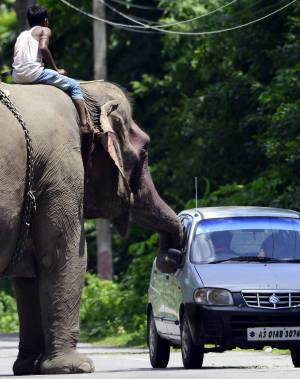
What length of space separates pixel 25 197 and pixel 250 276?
4430 millimetres

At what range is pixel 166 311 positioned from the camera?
66.1 feet

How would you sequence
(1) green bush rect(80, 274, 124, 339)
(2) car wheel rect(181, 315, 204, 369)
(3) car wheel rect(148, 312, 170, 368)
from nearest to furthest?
(2) car wheel rect(181, 315, 204, 369) → (3) car wheel rect(148, 312, 170, 368) → (1) green bush rect(80, 274, 124, 339)

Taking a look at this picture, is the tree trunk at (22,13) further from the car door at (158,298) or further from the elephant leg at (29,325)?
the elephant leg at (29,325)

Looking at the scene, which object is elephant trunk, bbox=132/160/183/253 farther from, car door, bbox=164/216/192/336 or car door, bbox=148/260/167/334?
car door, bbox=148/260/167/334

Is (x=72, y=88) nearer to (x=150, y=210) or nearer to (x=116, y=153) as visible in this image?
(x=116, y=153)

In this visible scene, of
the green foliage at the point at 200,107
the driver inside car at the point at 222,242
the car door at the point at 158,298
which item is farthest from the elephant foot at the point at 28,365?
the green foliage at the point at 200,107

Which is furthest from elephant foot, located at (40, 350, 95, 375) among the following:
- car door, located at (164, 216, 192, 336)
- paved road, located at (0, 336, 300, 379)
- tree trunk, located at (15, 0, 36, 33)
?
tree trunk, located at (15, 0, 36, 33)

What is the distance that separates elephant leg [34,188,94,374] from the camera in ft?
49.6

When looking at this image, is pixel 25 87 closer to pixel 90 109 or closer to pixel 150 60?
pixel 90 109

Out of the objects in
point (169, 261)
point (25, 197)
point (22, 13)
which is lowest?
point (169, 261)

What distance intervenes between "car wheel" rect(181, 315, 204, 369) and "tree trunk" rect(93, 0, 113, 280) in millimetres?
21228

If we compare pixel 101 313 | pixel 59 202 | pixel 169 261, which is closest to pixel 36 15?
pixel 59 202

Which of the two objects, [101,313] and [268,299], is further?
[101,313]

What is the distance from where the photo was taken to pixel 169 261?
60.3 ft
